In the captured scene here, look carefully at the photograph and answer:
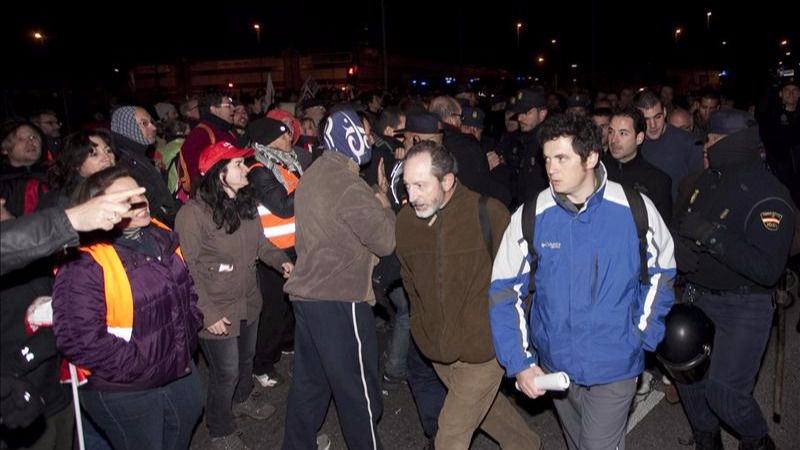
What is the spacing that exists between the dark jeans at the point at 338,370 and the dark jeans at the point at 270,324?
169 centimetres

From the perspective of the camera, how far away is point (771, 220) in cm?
353

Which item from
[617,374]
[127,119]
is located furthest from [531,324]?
[127,119]

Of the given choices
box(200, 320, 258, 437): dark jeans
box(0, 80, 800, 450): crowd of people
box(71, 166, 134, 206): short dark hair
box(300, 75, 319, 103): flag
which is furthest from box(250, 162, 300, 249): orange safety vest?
box(300, 75, 319, 103): flag

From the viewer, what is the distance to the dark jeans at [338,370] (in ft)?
12.6

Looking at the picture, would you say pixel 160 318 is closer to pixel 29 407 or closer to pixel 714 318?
pixel 29 407

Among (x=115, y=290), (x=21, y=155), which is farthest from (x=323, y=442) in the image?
(x=21, y=155)

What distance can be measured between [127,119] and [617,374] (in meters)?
4.85

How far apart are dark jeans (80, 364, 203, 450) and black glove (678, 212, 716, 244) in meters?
3.10

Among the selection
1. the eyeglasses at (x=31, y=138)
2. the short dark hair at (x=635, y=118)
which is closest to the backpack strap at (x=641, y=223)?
the short dark hair at (x=635, y=118)

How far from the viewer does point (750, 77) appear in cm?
1348

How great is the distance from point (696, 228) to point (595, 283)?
3.37 feet

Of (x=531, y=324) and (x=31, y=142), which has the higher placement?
(x=31, y=142)

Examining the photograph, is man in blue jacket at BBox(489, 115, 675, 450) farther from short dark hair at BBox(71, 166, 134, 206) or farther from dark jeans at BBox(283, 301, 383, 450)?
short dark hair at BBox(71, 166, 134, 206)

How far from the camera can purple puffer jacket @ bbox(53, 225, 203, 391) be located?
2861 millimetres
